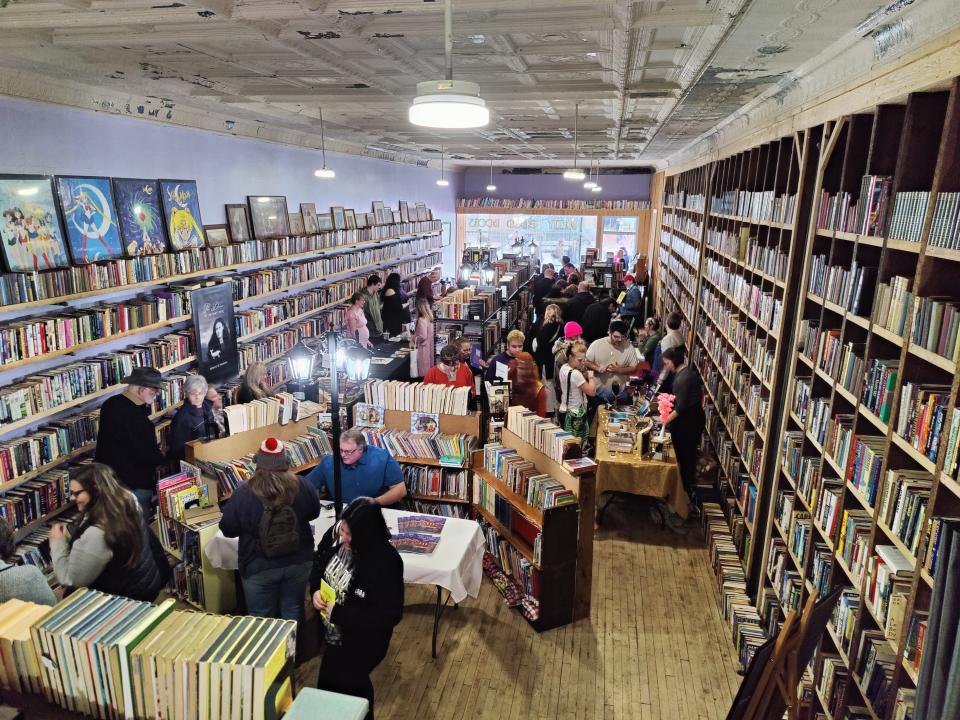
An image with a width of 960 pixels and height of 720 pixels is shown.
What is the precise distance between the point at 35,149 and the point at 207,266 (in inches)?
91.1

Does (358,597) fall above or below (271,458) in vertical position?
below

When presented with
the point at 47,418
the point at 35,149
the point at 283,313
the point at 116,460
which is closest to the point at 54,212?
the point at 35,149

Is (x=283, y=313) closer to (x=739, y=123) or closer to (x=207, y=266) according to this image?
(x=207, y=266)

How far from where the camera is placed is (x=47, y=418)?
18.2 ft

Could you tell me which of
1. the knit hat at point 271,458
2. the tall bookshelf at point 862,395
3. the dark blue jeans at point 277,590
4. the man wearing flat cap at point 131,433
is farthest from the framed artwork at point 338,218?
the dark blue jeans at point 277,590

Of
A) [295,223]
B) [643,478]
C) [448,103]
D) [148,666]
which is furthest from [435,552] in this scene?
[295,223]

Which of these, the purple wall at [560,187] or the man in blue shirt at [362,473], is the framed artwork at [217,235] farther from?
the purple wall at [560,187]

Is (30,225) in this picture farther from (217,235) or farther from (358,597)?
(358,597)

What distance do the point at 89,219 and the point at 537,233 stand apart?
16.3 meters

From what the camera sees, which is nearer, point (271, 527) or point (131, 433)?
point (271, 527)

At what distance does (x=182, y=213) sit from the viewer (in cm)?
728

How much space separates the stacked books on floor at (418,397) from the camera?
600cm

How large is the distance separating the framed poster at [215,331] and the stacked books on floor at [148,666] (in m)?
5.28

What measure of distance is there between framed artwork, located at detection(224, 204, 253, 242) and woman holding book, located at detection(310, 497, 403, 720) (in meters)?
5.91
